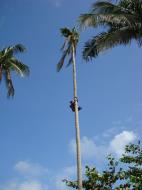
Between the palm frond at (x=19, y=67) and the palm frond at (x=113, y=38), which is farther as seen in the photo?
the palm frond at (x=19, y=67)

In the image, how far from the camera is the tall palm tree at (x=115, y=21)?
2147cm

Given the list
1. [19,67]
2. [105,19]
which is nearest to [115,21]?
[105,19]

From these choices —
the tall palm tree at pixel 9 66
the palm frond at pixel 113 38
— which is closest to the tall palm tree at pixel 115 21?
the palm frond at pixel 113 38

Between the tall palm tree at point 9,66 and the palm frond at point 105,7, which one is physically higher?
the tall palm tree at point 9,66

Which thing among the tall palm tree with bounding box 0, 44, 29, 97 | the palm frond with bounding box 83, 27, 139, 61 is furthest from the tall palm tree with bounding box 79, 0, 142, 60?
the tall palm tree with bounding box 0, 44, 29, 97

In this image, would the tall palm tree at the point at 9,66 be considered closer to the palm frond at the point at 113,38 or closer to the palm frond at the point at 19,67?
the palm frond at the point at 19,67

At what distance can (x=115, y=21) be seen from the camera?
2188 centimetres

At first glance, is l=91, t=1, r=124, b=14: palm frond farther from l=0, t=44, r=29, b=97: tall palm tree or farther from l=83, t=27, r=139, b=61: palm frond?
l=0, t=44, r=29, b=97: tall palm tree

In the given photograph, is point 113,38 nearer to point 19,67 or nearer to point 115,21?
point 115,21

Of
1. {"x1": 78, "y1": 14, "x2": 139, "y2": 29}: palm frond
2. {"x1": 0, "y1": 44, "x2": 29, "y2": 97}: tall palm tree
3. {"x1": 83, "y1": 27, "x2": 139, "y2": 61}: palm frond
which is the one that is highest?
{"x1": 0, "y1": 44, "x2": 29, "y2": 97}: tall palm tree

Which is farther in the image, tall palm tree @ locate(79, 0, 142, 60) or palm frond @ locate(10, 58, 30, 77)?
palm frond @ locate(10, 58, 30, 77)

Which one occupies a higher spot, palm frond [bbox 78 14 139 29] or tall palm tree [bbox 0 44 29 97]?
tall palm tree [bbox 0 44 29 97]

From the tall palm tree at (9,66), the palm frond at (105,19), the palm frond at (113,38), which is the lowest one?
the palm frond at (113,38)

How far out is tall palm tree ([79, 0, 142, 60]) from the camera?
2147 cm
